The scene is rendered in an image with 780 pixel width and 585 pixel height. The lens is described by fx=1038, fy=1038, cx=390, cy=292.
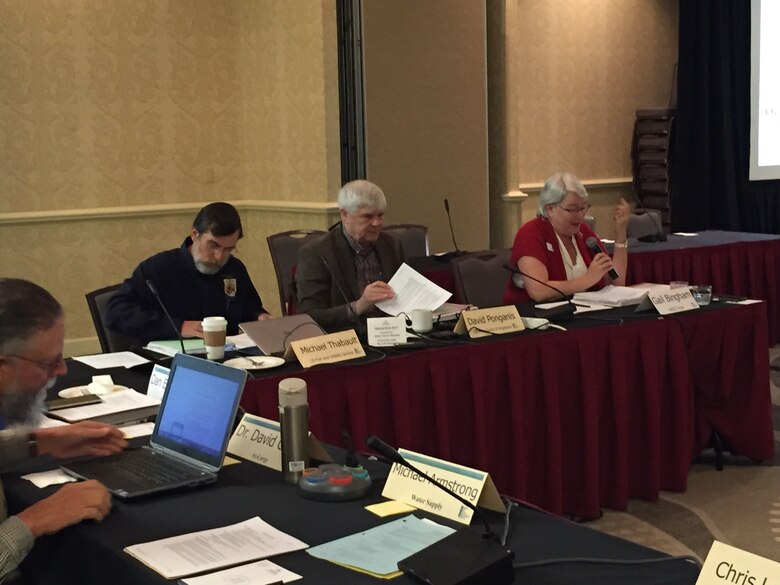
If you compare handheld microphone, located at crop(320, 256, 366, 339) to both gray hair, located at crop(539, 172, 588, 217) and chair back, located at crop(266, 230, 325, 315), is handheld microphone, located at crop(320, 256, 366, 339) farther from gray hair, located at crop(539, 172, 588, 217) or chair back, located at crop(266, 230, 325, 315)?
gray hair, located at crop(539, 172, 588, 217)

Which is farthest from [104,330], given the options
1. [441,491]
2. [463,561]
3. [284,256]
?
[463,561]

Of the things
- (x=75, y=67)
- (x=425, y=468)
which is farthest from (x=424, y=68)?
(x=425, y=468)

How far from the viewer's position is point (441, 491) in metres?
1.67

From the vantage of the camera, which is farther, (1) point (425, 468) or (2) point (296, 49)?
(2) point (296, 49)

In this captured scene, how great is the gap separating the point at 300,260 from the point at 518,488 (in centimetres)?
114

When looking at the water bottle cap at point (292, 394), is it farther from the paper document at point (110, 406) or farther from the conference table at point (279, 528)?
the paper document at point (110, 406)

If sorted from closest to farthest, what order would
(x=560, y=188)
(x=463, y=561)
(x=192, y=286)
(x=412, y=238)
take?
(x=463, y=561) < (x=192, y=286) < (x=560, y=188) < (x=412, y=238)

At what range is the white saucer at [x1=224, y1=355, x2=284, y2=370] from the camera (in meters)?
2.88

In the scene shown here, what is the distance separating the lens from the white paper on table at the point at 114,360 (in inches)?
118

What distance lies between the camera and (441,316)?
3523 millimetres

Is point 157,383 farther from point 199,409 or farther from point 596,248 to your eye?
point 596,248

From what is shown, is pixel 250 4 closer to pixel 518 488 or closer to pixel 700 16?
pixel 700 16

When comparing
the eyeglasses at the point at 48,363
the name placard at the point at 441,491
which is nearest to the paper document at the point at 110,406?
the eyeglasses at the point at 48,363

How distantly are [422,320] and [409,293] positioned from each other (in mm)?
152
